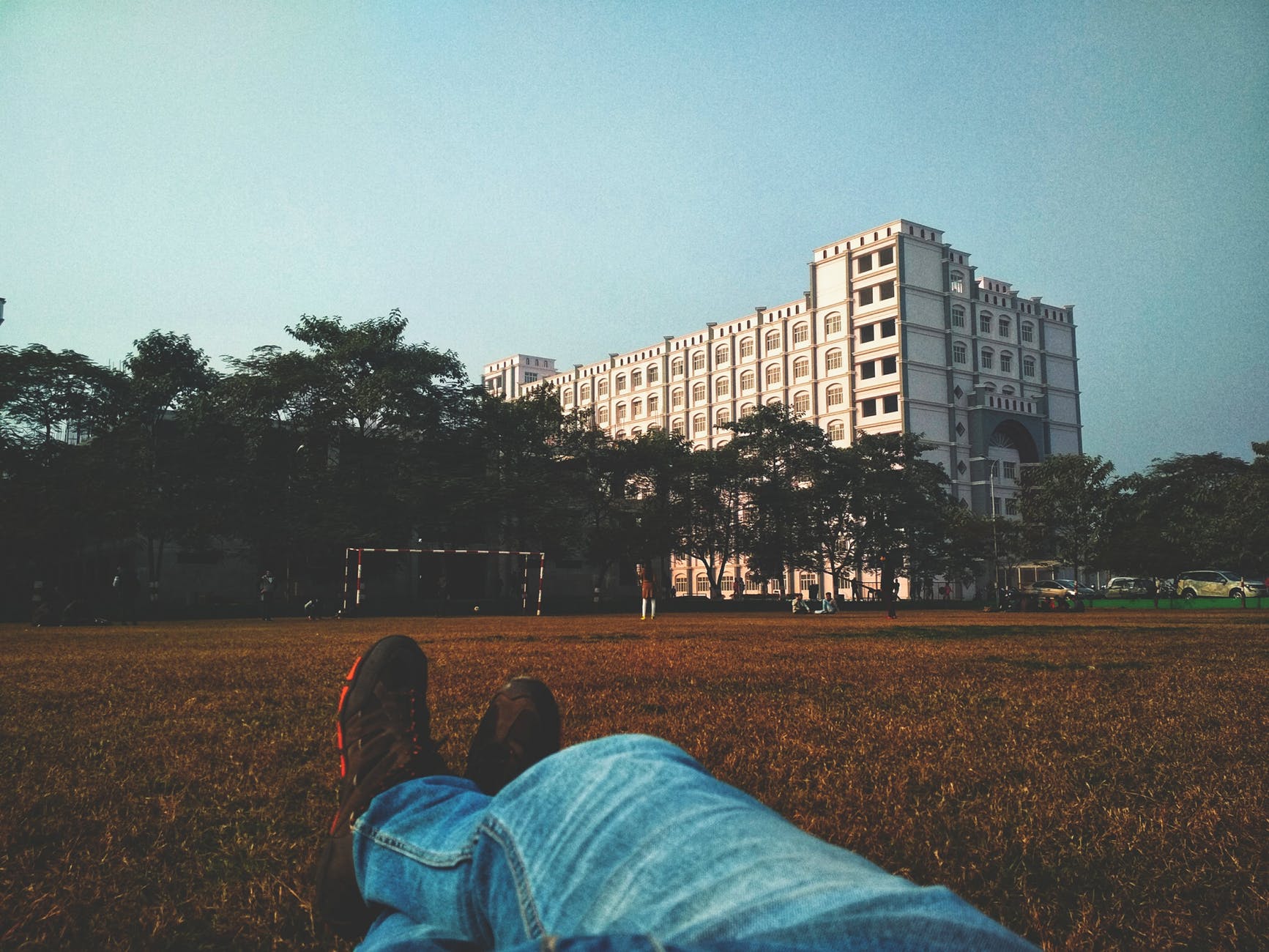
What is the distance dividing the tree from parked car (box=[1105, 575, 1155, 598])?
4.78m

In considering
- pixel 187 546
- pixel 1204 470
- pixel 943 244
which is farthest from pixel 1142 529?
pixel 187 546

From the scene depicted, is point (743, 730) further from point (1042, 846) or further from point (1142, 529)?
point (1142, 529)

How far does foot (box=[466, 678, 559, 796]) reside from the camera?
2.39 m

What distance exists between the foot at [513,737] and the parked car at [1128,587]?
220 ft

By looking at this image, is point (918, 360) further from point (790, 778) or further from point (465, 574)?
point (790, 778)

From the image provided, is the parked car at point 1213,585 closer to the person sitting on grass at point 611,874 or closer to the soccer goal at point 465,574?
the soccer goal at point 465,574

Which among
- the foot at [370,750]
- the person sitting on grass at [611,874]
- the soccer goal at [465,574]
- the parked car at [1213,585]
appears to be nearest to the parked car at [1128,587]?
the parked car at [1213,585]

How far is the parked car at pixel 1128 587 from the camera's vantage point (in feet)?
198

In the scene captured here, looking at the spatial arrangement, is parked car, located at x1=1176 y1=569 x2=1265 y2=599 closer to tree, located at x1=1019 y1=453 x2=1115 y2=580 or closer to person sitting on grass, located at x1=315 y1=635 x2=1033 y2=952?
tree, located at x1=1019 y1=453 x2=1115 y2=580

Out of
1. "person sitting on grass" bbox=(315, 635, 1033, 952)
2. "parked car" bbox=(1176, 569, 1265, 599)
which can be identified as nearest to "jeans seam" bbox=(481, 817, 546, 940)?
"person sitting on grass" bbox=(315, 635, 1033, 952)

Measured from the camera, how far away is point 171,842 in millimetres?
2947

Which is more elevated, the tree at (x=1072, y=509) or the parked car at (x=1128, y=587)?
the tree at (x=1072, y=509)

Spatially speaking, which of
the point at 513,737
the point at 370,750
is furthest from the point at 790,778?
the point at 370,750

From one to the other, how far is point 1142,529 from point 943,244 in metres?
35.3
